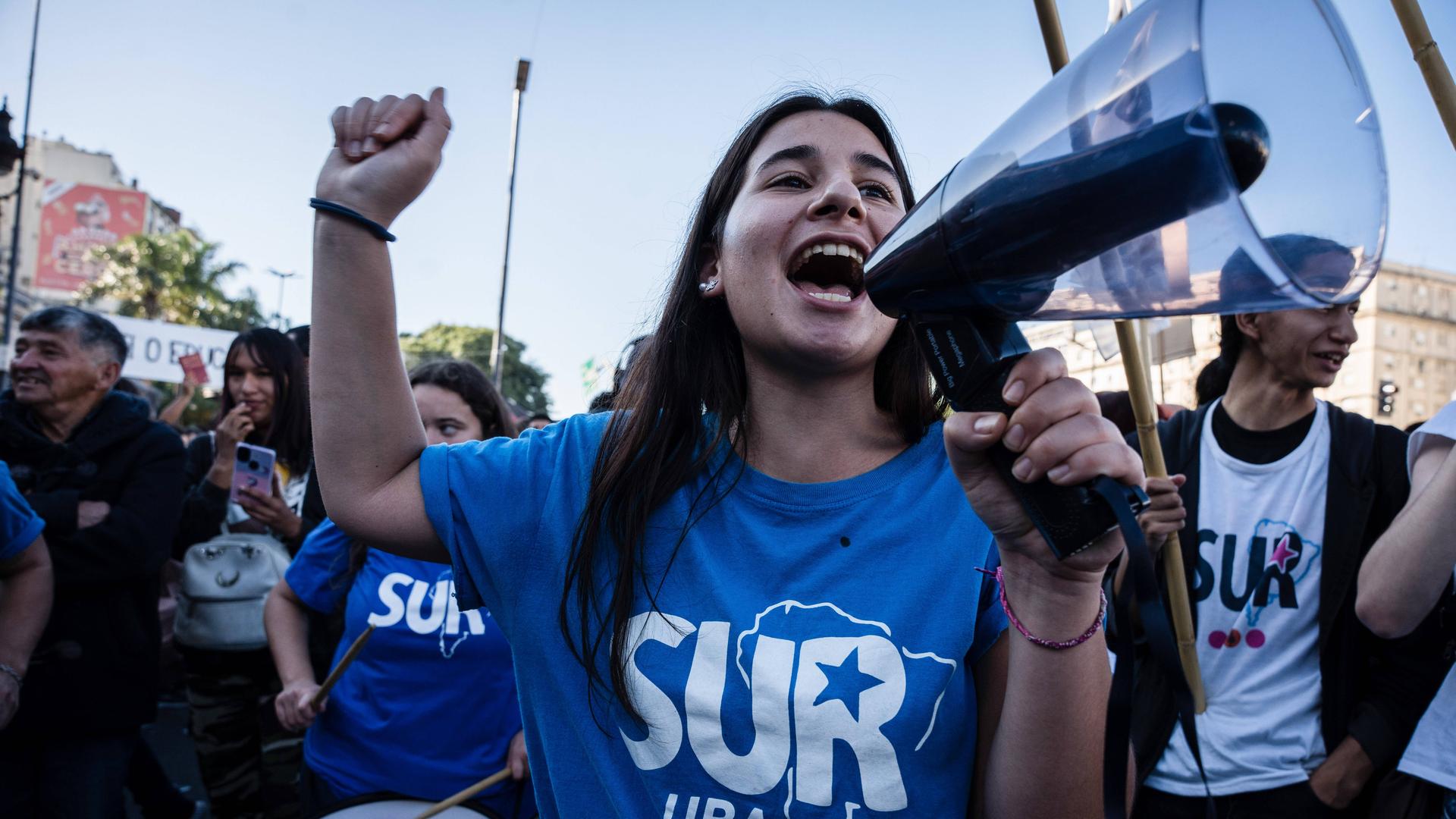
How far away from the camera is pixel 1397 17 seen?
54.7 inches

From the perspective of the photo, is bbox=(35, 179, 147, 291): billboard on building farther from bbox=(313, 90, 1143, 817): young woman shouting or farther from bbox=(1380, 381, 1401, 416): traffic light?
bbox=(313, 90, 1143, 817): young woman shouting

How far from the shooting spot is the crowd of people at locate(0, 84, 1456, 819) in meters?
1.17

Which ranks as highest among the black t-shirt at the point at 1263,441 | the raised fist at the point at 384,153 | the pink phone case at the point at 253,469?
the raised fist at the point at 384,153

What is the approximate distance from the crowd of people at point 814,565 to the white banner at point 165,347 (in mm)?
11382

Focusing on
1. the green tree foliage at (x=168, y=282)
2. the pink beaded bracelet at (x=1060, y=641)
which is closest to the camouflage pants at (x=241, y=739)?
the pink beaded bracelet at (x=1060, y=641)

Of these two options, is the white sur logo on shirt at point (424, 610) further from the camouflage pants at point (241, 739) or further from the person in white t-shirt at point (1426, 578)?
the person in white t-shirt at point (1426, 578)

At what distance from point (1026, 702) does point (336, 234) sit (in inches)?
41.9

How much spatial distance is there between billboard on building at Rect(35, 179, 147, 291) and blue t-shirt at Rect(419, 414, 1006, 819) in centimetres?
6367

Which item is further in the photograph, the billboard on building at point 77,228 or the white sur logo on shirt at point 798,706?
the billboard on building at point 77,228

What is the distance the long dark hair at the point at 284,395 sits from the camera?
13.5ft

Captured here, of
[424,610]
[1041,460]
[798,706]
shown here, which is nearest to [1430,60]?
[1041,460]

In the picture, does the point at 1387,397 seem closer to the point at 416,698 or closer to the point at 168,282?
the point at 416,698

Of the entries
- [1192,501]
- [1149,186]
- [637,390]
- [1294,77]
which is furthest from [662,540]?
[1192,501]

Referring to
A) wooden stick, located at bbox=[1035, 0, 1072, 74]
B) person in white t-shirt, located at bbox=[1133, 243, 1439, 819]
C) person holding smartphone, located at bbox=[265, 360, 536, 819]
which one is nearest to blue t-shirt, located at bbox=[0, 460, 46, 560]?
person holding smartphone, located at bbox=[265, 360, 536, 819]
